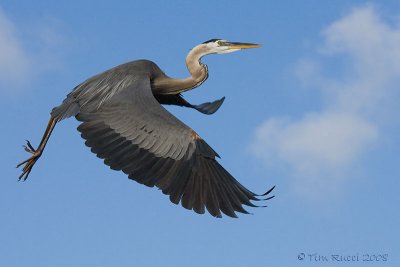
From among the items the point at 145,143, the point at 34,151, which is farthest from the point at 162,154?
the point at 34,151

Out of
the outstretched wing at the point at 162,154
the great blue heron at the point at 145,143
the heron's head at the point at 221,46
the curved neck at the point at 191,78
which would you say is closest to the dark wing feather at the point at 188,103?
the curved neck at the point at 191,78

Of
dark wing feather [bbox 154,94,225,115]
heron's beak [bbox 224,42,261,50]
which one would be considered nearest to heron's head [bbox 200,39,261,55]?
heron's beak [bbox 224,42,261,50]

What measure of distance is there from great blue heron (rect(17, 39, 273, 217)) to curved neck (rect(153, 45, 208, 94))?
0.71m

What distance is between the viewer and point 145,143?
12109mm

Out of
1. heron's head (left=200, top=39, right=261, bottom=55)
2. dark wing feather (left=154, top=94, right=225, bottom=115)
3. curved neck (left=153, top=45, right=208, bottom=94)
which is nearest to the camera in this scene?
curved neck (left=153, top=45, right=208, bottom=94)

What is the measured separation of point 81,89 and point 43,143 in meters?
1.08

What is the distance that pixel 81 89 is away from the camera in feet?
44.1

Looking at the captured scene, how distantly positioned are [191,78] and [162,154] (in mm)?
2804

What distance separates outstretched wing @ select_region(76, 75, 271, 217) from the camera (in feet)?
37.9

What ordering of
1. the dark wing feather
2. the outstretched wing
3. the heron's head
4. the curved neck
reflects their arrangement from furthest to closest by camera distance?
the dark wing feather → the heron's head → the curved neck → the outstretched wing

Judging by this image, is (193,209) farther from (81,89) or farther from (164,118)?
(81,89)

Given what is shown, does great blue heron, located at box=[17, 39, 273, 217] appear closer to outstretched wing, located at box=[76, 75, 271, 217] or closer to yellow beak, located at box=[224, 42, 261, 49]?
outstretched wing, located at box=[76, 75, 271, 217]

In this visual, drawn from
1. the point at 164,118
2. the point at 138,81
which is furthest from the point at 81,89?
the point at 164,118

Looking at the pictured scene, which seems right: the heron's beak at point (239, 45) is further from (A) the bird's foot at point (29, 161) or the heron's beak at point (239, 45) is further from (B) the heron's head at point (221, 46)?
(A) the bird's foot at point (29, 161)
